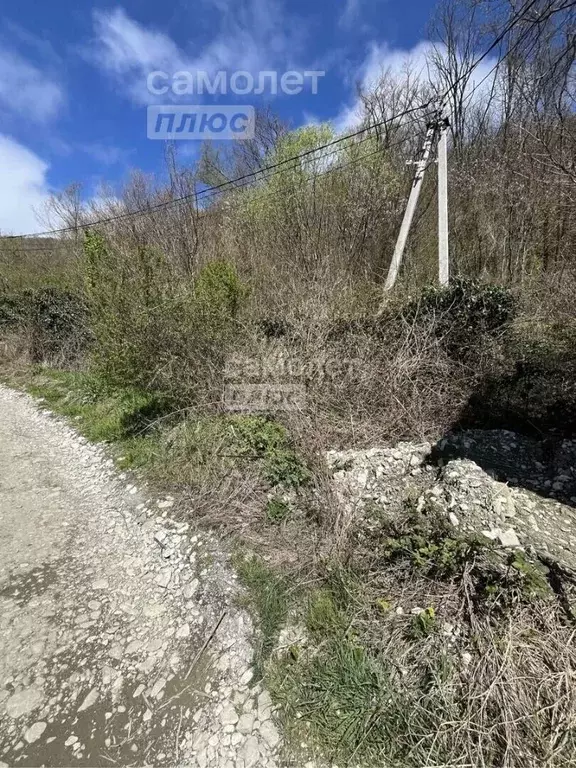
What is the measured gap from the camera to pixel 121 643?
6.93ft

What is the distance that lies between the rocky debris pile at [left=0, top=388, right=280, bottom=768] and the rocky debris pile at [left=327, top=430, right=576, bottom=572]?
122 cm

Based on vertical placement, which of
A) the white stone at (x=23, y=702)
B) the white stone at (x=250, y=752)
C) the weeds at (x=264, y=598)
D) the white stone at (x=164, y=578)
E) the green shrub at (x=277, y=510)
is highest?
the green shrub at (x=277, y=510)

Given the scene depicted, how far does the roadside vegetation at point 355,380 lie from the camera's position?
5.34 ft

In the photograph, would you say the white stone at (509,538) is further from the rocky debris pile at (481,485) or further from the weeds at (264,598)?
the weeds at (264,598)

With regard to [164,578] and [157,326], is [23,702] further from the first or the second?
[157,326]

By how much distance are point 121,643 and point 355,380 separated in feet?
10.6

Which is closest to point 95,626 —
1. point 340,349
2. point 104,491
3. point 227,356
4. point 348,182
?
point 104,491

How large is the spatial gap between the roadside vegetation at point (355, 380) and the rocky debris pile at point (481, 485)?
0.18m

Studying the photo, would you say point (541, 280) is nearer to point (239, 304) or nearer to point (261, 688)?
point (239, 304)

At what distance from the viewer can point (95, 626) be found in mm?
2223

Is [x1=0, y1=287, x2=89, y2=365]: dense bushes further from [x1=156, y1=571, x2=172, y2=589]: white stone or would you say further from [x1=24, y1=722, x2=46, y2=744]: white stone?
[x1=24, y1=722, x2=46, y2=744]: white stone

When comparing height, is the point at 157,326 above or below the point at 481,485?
above

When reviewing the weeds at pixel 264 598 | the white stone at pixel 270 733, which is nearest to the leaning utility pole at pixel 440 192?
the weeds at pixel 264 598

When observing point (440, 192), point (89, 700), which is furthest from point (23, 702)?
point (440, 192)
